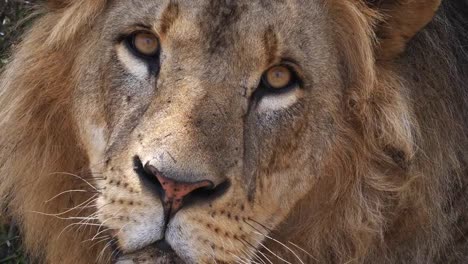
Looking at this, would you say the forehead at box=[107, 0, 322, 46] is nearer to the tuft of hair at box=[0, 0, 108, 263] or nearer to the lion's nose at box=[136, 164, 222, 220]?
the tuft of hair at box=[0, 0, 108, 263]

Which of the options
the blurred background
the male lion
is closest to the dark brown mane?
the male lion

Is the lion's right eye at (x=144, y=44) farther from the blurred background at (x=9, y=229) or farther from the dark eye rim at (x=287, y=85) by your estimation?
the blurred background at (x=9, y=229)

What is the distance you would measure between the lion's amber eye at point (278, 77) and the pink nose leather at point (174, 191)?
2.24 feet

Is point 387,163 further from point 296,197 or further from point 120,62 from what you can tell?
point 120,62

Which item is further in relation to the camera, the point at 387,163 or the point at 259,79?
the point at 387,163

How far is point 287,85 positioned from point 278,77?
0.21ft

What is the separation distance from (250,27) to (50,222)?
157 centimetres

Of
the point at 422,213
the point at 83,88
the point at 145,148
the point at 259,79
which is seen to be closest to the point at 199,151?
the point at 145,148

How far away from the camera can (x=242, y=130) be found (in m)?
3.88

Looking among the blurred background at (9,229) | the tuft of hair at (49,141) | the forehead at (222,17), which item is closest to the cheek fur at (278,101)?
the forehead at (222,17)

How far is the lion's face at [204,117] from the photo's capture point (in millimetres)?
3605

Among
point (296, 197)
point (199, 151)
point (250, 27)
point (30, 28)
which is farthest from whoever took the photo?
point (30, 28)

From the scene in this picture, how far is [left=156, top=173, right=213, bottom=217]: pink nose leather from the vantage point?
11.4 ft

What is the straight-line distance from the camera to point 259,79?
3.94 meters
